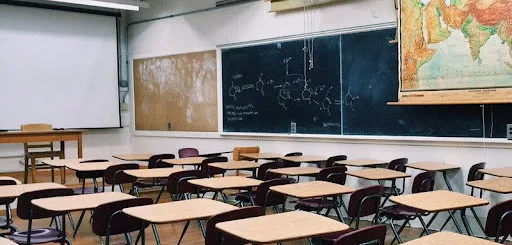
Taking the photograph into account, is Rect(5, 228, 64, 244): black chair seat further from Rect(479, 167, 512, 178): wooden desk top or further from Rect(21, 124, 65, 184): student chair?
Rect(21, 124, 65, 184): student chair

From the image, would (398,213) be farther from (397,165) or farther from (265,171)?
(265,171)

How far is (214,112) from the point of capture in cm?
900

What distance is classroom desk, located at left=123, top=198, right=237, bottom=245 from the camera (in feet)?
10.3

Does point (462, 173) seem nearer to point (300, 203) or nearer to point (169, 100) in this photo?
point (300, 203)

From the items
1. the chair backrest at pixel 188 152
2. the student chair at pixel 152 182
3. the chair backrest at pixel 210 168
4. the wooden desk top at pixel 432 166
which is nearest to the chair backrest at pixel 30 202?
the chair backrest at pixel 210 168

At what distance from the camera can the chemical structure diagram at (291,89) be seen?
7172 millimetres

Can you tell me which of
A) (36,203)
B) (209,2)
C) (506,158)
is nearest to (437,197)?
(506,158)

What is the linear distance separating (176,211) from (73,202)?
2.76ft

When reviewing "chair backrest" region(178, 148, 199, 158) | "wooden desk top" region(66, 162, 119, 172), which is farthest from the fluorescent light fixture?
"wooden desk top" region(66, 162, 119, 172)

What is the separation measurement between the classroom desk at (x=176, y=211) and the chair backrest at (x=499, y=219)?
171cm

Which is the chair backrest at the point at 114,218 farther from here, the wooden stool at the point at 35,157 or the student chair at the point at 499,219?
the wooden stool at the point at 35,157

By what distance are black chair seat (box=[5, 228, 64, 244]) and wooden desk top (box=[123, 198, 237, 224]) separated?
0.91 metres

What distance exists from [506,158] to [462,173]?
1.60ft

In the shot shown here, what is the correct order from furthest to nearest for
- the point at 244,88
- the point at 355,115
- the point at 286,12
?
the point at 244,88, the point at 286,12, the point at 355,115
